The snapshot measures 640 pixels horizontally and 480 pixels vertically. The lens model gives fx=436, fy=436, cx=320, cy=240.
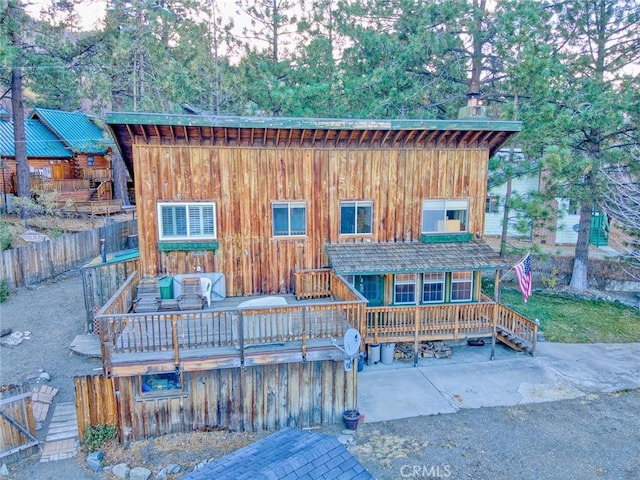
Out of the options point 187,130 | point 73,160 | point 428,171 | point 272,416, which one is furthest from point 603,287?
point 73,160

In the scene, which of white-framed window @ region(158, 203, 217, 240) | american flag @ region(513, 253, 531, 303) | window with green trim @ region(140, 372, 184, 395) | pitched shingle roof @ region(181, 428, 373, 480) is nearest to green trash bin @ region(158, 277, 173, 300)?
white-framed window @ region(158, 203, 217, 240)

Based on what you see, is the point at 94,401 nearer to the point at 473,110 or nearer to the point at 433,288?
the point at 433,288

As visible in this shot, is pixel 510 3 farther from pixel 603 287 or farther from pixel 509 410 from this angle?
pixel 509 410

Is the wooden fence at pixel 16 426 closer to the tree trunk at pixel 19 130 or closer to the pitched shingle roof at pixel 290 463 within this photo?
the pitched shingle roof at pixel 290 463

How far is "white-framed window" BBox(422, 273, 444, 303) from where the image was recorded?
13453 millimetres

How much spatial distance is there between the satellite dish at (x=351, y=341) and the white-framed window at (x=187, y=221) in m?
5.21

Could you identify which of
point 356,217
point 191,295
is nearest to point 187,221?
point 191,295

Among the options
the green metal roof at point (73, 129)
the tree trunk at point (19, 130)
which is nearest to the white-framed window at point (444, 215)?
the tree trunk at point (19, 130)

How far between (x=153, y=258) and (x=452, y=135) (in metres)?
9.26

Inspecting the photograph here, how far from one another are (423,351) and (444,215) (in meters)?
4.24

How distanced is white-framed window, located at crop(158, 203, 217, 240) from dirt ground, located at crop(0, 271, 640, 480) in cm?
413

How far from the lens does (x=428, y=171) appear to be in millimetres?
13172

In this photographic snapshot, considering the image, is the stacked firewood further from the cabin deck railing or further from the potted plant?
the potted plant

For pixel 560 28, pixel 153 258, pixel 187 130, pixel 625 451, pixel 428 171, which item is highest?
pixel 560 28
